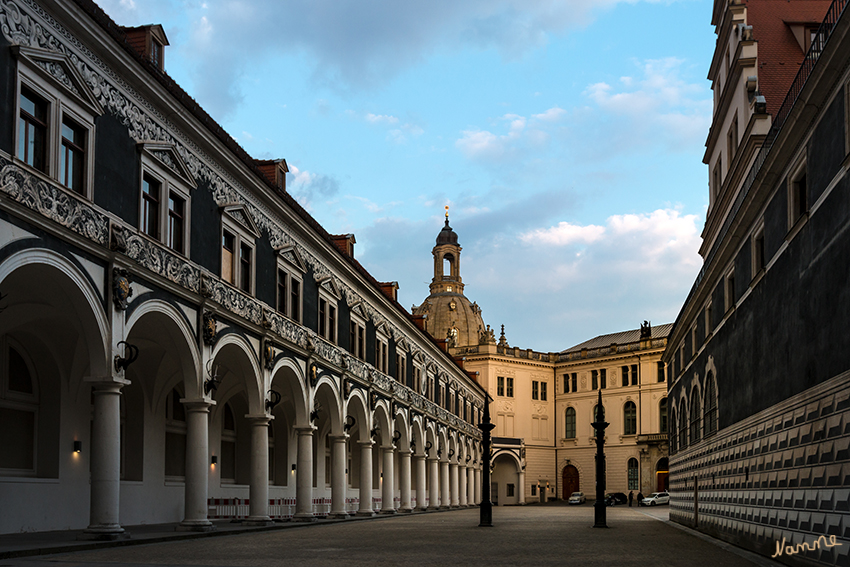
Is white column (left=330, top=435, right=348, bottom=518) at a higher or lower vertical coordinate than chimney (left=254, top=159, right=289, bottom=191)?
lower

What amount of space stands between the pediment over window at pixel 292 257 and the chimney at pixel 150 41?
863 centimetres

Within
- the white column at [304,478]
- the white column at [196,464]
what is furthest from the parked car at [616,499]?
the white column at [196,464]

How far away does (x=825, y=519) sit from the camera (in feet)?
41.1

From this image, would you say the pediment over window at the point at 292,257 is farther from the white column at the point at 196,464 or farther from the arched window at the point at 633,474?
the arched window at the point at 633,474

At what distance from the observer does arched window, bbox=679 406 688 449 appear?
34.2 meters

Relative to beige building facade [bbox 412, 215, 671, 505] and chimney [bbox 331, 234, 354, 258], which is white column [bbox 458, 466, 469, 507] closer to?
beige building facade [bbox 412, 215, 671, 505]

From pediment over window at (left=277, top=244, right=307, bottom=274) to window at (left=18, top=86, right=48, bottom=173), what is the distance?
12.4m

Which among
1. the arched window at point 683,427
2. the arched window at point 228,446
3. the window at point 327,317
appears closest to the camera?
the arched window at point 228,446

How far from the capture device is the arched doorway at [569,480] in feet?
287

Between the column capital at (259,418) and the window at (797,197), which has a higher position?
the window at (797,197)

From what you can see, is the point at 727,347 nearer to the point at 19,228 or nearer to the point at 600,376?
the point at 19,228

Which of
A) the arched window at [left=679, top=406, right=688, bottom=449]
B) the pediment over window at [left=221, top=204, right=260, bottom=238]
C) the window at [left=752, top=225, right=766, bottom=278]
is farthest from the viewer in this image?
the arched window at [left=679, top=406, right=688, bottom=449]

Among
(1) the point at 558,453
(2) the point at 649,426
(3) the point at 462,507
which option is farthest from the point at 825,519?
(1) the point at 558,453

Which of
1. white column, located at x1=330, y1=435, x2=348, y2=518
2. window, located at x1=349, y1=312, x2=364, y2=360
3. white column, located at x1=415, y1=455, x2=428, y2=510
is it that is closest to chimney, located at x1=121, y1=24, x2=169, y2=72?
white column, located at x1=330, y1=435, x2=348, y2=518
